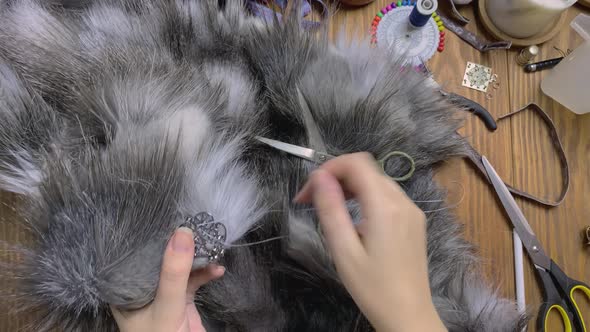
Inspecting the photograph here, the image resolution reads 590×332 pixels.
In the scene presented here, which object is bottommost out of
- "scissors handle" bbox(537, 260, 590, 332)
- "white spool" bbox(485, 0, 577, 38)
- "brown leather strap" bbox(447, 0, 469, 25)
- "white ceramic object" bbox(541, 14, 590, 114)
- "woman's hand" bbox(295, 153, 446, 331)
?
"scissors handle" bbox(537, 260, 590, 332)

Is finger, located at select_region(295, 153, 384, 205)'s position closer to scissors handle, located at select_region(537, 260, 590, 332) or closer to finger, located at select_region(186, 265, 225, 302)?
finger, located at select_region(186, 265, 225, 302)

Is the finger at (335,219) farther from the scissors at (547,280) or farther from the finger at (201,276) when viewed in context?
the scissors at (547,280)

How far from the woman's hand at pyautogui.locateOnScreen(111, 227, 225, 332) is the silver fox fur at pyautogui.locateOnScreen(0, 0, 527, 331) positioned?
0.7 inches

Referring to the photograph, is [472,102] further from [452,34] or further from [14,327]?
[14,327]

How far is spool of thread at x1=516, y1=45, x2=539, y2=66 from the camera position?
67 centimetres

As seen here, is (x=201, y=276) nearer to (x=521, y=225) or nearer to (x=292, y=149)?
(x=292, y=149)

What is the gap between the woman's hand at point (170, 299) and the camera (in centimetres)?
37

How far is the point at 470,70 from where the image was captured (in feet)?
2.19

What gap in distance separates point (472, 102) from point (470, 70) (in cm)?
5

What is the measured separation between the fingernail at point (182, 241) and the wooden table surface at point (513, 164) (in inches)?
15.3

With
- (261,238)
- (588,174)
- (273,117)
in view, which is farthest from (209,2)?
(588,174)

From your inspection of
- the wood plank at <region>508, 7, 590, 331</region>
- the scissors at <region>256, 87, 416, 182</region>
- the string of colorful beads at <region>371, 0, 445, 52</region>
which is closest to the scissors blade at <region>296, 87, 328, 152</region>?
the scissors at <region>256, 87, 416, 182</region>

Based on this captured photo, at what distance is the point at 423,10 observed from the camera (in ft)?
2.01

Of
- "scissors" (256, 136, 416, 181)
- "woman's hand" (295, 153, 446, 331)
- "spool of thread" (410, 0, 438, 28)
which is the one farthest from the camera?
"spool of thread" (410, 0, 438, 28)
